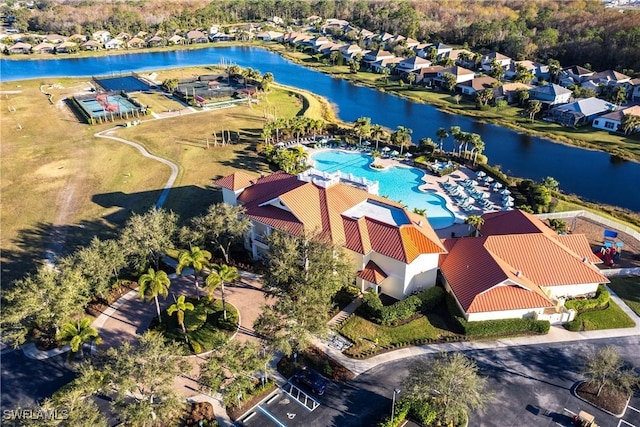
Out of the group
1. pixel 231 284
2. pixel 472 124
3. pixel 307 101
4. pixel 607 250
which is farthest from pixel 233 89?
pixel 607 250

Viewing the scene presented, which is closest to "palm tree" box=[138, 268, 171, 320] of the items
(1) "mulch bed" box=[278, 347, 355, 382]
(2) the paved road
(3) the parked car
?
(2) the paved road

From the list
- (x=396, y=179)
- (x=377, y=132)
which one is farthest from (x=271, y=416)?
(x=377, y=132)

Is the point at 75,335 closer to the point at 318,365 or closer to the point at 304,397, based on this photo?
the point at 304,397

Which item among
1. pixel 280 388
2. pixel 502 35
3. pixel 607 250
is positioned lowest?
pixel 280 388

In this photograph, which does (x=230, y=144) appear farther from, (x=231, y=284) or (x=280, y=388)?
(x=280, y=388)

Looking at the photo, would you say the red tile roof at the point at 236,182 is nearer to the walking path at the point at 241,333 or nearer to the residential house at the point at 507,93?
the walking path at the point at 241,333

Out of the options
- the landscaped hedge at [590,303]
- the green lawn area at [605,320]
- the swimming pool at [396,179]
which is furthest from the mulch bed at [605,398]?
the swimming pool at [396,179]
